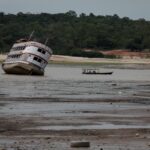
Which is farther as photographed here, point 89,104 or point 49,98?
point 49,98

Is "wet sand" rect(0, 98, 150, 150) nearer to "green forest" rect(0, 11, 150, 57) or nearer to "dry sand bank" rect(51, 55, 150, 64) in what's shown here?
"dry sand bank" rect(51, 55, 150, 64)

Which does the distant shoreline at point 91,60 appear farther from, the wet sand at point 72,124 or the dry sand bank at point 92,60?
the wet sand at point 72,124

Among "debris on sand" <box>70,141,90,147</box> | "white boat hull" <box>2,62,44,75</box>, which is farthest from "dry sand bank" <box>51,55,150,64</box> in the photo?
"debris on sand" <box>70,141,90,147</box>

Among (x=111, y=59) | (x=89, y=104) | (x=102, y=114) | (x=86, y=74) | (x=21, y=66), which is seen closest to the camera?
(x=102, y=114)

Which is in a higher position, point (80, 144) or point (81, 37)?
point (81, 37)

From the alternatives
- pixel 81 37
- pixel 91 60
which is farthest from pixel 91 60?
pixel 81 37

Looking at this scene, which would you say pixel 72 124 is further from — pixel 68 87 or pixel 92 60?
pixel 92 60

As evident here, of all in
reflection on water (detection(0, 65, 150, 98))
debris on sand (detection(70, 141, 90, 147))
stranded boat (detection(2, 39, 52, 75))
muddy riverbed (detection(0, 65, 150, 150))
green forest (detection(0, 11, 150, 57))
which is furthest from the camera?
green forest (detection(0, 11, 150, 57))

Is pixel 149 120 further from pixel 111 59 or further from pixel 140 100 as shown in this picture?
pixel 111 59

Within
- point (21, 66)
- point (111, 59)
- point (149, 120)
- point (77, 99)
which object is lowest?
point (149, 120)

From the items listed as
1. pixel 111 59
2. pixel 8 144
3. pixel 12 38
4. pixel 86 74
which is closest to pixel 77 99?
pixel 8 144

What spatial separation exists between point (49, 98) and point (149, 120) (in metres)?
12.8

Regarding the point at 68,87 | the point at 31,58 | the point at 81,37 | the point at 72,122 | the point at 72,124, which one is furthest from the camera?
the point at 81,37

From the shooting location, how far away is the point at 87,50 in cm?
16962
